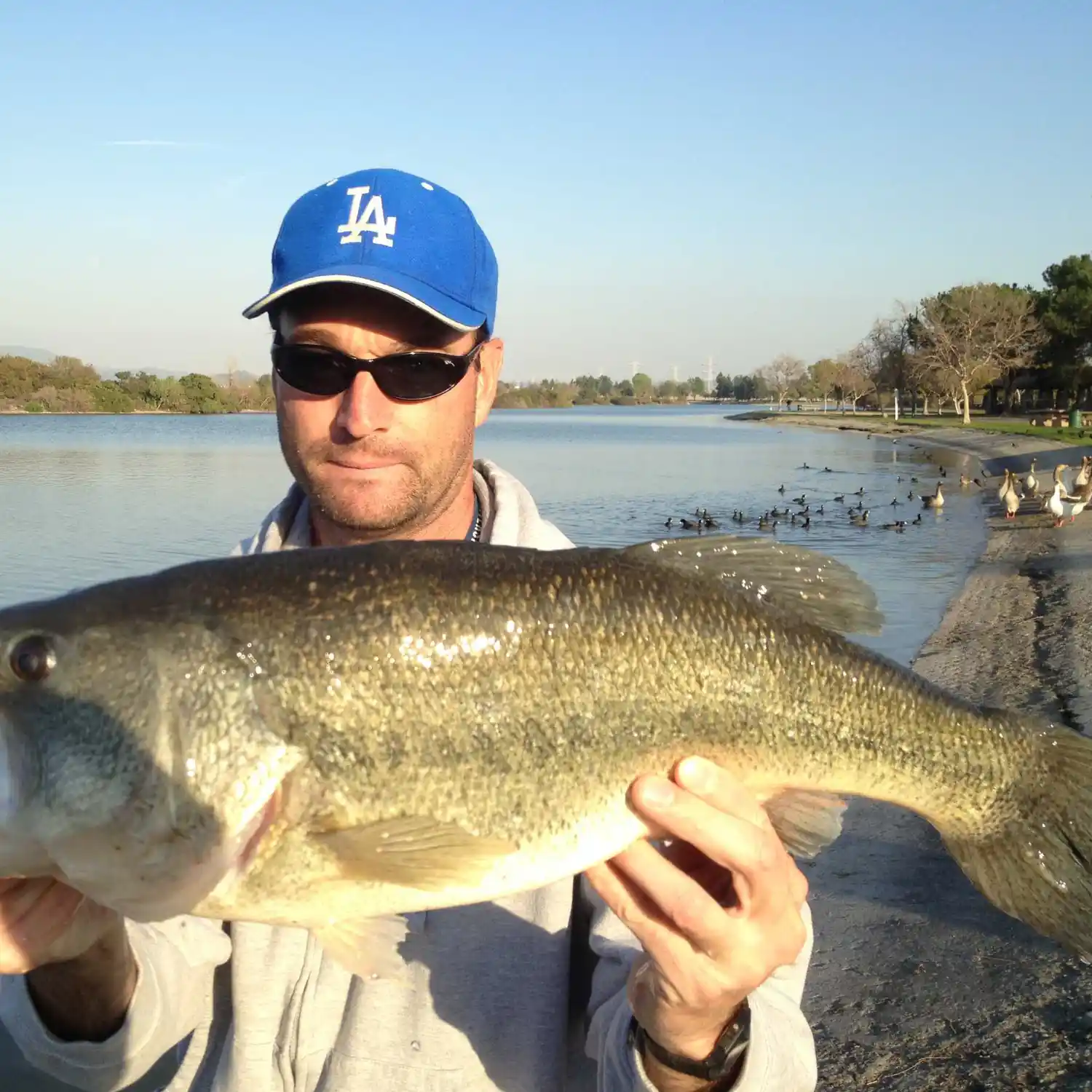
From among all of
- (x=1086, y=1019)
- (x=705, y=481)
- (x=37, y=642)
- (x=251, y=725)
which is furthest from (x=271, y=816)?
(x=705, y=481)

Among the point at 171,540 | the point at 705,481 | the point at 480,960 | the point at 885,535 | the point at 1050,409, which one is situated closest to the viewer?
the point at 480,960

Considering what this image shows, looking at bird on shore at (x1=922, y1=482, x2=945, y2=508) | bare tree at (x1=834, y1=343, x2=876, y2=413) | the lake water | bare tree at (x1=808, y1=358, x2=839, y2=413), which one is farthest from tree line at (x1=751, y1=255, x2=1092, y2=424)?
bare tree at (x1=808, y1=358, x2=839, y2=413)

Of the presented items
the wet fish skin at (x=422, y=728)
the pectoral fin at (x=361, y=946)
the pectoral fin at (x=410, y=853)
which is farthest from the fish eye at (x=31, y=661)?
the pectoral fin at (x=361, y=946)

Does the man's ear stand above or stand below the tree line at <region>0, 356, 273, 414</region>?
below

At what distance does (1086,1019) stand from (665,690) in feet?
13.0

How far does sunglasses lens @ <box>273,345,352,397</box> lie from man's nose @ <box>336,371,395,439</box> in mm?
47

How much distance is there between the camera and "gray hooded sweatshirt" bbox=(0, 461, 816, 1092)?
2758mm

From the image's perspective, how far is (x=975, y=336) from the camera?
7900cm

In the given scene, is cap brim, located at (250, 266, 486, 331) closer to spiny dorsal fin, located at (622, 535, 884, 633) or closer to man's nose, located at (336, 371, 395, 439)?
man's nose, located at (336, 371, 395, 439)

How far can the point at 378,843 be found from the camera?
7.46ft

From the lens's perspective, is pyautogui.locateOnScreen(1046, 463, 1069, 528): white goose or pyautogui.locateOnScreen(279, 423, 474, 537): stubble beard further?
pyautogui.locateOnScreen(1046, 463, 1069, 528): white goose

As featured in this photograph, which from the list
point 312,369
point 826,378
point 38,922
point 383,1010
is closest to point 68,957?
point 38,922

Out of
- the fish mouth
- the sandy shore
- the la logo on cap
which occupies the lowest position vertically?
the sandy shore

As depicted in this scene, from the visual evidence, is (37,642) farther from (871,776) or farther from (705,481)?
(705,481)
